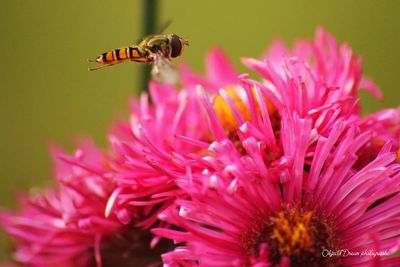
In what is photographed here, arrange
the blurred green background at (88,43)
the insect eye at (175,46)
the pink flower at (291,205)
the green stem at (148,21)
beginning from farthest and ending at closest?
the blurred green background at (88,43) → the green stem at (148,21) → the insect eye at (175,46) → the pink flower at (291,205)

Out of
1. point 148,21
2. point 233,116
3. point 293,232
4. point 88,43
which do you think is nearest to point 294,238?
point 293,232

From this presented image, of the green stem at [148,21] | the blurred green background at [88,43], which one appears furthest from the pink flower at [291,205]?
the blurred green background at [88,43]

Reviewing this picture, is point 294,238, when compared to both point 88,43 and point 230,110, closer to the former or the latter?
point 230,110

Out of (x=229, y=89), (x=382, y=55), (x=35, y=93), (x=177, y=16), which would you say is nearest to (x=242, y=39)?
(x=177, y=16)

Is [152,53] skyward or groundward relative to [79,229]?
skyward

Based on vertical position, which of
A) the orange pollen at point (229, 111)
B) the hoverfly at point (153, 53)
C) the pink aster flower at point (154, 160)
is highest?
the hoverfly at point (153, 53)

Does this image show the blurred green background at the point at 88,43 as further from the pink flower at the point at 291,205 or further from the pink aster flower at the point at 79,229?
the pink flower at the point at 291,205

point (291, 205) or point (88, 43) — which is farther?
point (88, 43)
